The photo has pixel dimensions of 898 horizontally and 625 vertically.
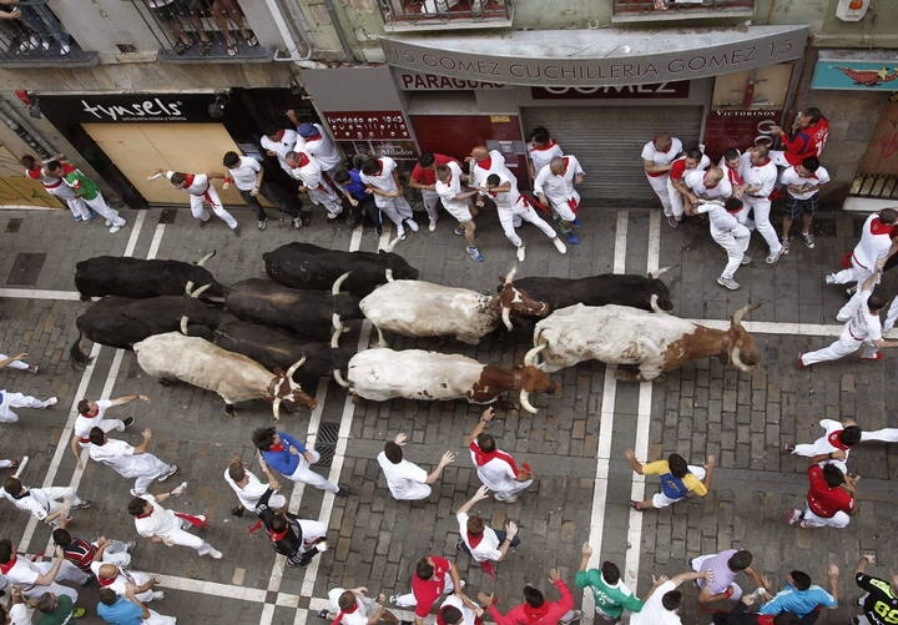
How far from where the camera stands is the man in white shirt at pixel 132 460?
443 inches

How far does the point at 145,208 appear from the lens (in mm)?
16547

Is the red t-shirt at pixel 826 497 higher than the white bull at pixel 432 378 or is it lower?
lower

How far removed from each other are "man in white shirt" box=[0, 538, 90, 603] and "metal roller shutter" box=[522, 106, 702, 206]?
9.99 meters

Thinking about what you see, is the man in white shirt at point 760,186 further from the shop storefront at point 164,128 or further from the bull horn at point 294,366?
the shop storefront at point 164,128

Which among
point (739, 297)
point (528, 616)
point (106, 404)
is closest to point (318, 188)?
point (106, 404)

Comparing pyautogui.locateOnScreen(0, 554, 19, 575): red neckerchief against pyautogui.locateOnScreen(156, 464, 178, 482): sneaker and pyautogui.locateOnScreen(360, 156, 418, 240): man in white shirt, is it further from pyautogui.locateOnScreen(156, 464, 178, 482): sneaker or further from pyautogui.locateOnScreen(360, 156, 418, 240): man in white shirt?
pyautogui.locateOnScreen(360, 156, 418, 240): man in white shirt

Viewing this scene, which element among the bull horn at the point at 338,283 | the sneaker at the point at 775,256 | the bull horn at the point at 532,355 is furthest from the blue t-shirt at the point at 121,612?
the sneaker at the point at 775,256

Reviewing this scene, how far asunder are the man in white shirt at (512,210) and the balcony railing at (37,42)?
7331 millimetres

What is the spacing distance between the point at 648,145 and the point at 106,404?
9.59 m

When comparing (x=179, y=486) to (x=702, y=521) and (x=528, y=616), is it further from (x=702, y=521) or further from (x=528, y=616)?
(x=702, y=521)

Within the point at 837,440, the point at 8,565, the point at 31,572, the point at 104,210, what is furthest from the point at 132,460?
the point at 837,440

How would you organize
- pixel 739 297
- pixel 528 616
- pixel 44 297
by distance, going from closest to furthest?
1. pixel 528 616
2. pixel 739 297
3. pixel 44 297

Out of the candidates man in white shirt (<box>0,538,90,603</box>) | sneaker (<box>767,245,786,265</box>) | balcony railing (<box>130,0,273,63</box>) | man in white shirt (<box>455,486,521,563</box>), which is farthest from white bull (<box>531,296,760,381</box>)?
man in white shirt (<box>0,538,90,603</box>)

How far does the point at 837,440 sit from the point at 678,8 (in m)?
6.04
